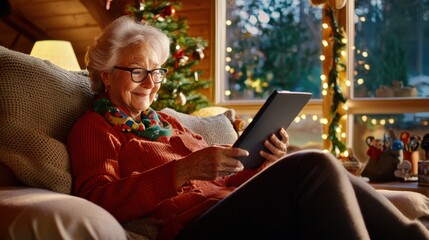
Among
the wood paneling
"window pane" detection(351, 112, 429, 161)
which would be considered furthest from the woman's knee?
the wood paneling

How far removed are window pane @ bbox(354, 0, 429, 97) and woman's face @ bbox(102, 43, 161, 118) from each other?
2.39m

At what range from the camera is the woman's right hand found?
1.42 meters

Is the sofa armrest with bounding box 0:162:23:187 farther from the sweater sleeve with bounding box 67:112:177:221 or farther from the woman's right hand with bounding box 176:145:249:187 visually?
the woman's right hand with bounding box 176:145:249:187

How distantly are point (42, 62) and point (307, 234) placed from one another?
2.91ft

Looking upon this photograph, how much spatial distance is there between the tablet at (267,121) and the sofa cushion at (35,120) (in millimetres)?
462

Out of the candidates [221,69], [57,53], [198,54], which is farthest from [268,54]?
[57,53]

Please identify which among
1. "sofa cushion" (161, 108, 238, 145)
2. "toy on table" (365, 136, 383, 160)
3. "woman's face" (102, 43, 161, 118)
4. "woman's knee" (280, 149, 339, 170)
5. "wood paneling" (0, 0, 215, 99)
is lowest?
"toy on table" (365, 136, 383, 160)

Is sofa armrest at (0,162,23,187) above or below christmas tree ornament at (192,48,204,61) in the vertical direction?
below

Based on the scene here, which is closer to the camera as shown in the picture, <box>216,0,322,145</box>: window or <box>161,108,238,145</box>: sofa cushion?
<box>161,108,238,145</box>: sofa cushion

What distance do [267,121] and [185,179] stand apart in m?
0.26

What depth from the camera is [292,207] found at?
4.36 feet

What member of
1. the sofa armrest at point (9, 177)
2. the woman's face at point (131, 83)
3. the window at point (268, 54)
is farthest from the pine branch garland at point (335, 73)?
the sofa armrest at point (9, 177)

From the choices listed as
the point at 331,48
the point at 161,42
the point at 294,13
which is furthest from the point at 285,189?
the point at 294,13

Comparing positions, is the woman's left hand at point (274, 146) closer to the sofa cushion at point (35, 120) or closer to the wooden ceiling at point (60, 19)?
the sofa cushion at point (35, 120)
